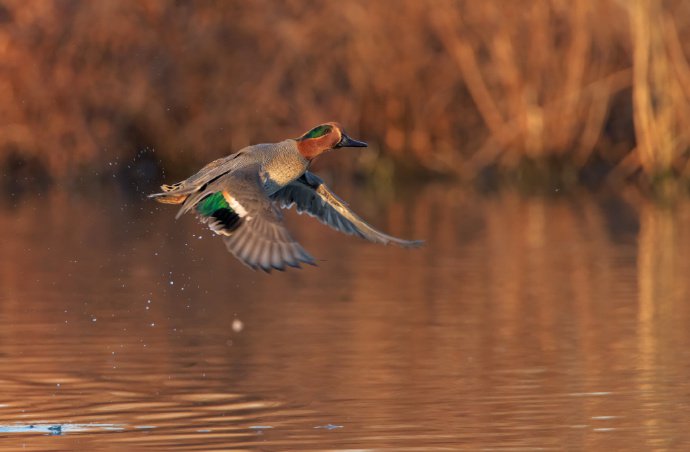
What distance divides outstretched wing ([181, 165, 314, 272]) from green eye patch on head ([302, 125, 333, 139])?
27cm

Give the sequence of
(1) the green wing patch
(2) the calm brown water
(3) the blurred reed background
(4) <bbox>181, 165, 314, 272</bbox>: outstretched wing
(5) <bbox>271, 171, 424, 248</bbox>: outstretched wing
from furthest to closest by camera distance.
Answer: (3) the blurred reed background < (5) <bbox>271, 171, 424, 248</bbox>: outstretched wing < (1) the green wing patch < (2) the calm brown water < (4) <bbox>181, 165, 314, 272</bbox>: outstretched wing

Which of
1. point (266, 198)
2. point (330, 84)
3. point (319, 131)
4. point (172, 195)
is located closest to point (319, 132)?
point (319, 131)

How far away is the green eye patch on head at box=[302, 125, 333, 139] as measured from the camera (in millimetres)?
6891

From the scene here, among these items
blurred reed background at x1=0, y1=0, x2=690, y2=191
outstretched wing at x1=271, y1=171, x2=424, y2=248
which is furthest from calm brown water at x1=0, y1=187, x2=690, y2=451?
blurred reed background at x1=0, y1=0, x2=690, y2=191

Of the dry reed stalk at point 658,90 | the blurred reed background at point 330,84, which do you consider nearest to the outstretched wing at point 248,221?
the dry reed stalk at point 658,90

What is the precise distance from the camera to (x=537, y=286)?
36.9ft

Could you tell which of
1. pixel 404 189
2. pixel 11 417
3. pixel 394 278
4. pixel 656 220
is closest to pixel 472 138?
pixel 404 189

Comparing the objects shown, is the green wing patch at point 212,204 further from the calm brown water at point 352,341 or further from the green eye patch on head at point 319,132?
the calm brown water at point 352,341

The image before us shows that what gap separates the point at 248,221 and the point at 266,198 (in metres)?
0.16

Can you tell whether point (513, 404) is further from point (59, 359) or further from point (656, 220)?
point (656, 220)

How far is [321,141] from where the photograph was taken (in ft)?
22.6

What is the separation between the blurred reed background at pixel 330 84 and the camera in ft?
63.1

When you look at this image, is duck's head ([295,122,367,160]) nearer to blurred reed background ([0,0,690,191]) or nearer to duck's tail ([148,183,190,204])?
duck's tail ([148,183,190,204])

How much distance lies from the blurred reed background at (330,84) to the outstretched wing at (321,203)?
39.0 ft
